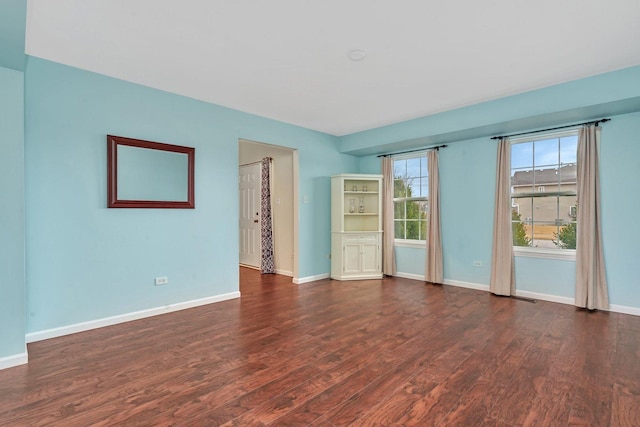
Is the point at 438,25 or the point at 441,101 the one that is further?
the point at 441,101

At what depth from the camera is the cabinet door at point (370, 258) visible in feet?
19.3

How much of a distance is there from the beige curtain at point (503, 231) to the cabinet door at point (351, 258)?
2.17 meters

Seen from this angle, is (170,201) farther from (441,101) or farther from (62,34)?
(441,101)

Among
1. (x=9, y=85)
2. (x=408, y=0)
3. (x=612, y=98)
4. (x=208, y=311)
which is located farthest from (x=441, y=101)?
(x=9, y=85)

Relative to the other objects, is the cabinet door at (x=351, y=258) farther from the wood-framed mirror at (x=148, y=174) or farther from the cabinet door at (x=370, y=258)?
the wood-framed mirror at (x=148, y=174)

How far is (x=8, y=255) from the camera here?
2.56 meters

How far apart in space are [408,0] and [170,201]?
3.21 m

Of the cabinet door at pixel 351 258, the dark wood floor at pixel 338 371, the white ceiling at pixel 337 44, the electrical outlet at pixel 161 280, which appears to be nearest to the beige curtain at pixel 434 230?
the cabinet door at pixel 351 258

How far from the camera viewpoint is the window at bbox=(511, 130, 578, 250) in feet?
14.2

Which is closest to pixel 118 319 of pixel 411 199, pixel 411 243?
pixel 411 243

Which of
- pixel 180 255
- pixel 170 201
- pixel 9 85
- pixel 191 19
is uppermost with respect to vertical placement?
pixel 191 19

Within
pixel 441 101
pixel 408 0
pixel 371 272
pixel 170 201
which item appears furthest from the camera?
pixel 371 272

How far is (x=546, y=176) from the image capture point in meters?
4.52

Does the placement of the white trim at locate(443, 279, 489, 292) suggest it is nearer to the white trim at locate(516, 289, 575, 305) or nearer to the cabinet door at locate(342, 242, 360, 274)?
the white trim at locate(516, 289, 575, 305)
